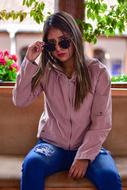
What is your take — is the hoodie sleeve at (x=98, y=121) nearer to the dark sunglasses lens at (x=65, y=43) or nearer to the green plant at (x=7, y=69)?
the dark sunglasses lens at (x=65, y=43)

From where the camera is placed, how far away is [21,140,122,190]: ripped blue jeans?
1866 mm

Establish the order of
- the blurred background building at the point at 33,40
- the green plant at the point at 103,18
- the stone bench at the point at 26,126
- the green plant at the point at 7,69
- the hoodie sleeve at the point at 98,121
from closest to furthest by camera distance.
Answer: the hoodie sleeve at the point at 98,121
the stone bench at the point at 26,126
the green plant at the point at 7,69
the green plant at the point at 103,18
the blurred background building at the point at 33,40

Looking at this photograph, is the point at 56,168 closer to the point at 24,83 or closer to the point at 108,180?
the point at 108,180

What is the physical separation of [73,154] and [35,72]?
454mm

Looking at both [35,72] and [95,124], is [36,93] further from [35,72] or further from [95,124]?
[95,124]

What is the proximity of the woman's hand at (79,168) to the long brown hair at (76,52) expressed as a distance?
0.92 ft

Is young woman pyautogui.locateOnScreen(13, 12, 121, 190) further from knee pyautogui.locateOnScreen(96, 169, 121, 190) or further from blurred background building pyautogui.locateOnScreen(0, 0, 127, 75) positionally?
blurred background building pyautogui.locateOnScreen(0, 0, 127, 75)

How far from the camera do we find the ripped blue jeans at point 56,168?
6.12 feet

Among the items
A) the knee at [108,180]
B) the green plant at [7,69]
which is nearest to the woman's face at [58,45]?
the knee at [108,180]

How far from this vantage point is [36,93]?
2.17 meters

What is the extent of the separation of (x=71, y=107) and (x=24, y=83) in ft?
0.87

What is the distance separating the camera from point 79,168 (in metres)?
1.95

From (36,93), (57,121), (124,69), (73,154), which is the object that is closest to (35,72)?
(36,93)

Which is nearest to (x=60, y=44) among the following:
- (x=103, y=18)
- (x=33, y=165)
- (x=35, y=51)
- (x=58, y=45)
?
(x=58, y=45)
